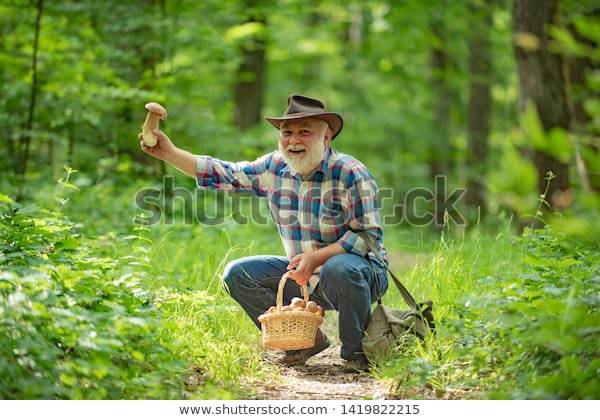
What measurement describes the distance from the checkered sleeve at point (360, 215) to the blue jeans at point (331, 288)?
0.08m

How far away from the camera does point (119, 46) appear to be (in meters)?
8.01

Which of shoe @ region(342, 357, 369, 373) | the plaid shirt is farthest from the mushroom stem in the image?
shoe @ region(342, 357, 369, 373)

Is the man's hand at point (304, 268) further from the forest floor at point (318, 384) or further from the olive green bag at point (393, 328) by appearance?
the forest floor at point (318, 384)

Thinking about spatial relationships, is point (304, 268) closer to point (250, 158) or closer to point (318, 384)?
point (318, 384)

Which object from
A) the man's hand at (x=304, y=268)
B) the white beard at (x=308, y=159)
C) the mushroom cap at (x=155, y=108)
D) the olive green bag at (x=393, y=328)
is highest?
the mushroom cap at (x=155, y=108)

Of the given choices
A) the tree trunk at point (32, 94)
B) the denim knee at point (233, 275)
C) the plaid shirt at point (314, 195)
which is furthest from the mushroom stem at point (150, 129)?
the tree trunk at point (32, 94)

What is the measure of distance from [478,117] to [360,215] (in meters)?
8.82

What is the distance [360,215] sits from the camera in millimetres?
4129

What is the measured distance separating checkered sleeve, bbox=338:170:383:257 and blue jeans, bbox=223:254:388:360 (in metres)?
0.08

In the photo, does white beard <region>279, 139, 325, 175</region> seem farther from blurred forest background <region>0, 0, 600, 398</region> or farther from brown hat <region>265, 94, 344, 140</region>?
blurred forest background <region>0, 0, 600, 398</region>

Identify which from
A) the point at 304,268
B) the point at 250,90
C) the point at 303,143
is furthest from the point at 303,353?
the point at 250,90

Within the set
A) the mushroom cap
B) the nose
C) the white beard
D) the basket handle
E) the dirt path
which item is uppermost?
the mushroom cap

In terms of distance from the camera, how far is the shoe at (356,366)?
4125 mm

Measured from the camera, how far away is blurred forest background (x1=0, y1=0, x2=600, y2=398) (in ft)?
9.80
